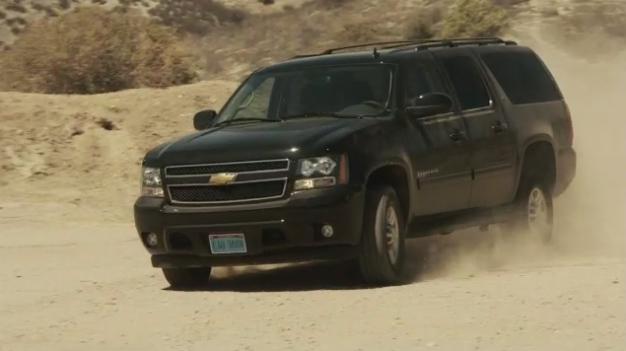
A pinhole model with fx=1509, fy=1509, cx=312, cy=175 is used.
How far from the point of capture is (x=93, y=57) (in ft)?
85.0

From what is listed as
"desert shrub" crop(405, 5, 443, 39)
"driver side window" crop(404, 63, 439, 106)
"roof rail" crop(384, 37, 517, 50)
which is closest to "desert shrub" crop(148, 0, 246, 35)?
"desert shrub" crop(405, 5, 443, 39)

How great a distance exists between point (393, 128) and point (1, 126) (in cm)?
1060

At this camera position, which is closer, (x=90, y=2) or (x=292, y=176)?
(x=292, y=176)

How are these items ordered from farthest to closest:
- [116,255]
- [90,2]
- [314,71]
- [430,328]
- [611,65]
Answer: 1. [90,2]
2. [611,65]
3. [116,255]
4. [314,71]
5. [430,328]

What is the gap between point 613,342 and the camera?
8.69 meters

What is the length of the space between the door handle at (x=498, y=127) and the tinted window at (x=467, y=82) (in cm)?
20

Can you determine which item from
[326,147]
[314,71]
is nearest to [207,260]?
[326,147]

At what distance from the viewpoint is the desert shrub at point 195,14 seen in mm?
55438

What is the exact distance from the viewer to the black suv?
36.7 ft

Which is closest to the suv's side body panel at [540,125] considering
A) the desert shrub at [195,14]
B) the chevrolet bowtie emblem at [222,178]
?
the chevrolet bowtie emblem at [222,178]

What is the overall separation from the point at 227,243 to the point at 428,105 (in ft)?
A: 6.82

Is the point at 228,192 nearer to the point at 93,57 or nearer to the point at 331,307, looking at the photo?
the point at 331,307

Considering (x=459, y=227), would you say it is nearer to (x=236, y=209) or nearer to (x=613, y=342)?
(x=236, y=209)

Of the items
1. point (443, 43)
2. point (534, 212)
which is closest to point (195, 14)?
point (534, 212)
